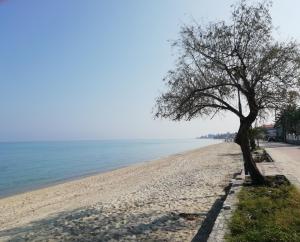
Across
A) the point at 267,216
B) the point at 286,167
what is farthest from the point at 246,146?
the point at 286,167

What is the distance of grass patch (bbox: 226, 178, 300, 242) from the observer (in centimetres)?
804

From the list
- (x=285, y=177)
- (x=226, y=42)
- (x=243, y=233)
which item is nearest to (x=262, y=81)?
(x=226, y=42)

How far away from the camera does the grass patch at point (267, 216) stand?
8041 mm

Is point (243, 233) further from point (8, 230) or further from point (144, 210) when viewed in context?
point (8, 230)

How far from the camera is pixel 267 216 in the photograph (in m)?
10.1

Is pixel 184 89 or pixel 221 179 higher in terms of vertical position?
pixel 184 89

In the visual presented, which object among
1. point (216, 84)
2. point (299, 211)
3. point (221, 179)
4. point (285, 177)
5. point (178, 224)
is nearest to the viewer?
point (299, 211)

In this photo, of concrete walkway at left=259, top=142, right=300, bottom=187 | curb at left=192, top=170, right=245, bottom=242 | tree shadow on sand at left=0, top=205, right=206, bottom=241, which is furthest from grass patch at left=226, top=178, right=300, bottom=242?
concrete walkway at left=259, top=142, right=300, bottom=187

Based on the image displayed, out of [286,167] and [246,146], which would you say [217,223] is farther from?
[286,167]

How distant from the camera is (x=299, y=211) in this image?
10.2 m

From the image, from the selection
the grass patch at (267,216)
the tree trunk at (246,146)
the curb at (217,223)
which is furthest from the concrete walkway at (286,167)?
the curb at (217,223)

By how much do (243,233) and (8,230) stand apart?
899cm

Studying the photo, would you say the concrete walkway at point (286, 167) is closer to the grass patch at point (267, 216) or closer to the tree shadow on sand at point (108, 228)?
the grass patch at point (267, 216)

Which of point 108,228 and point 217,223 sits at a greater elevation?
point 217,223
